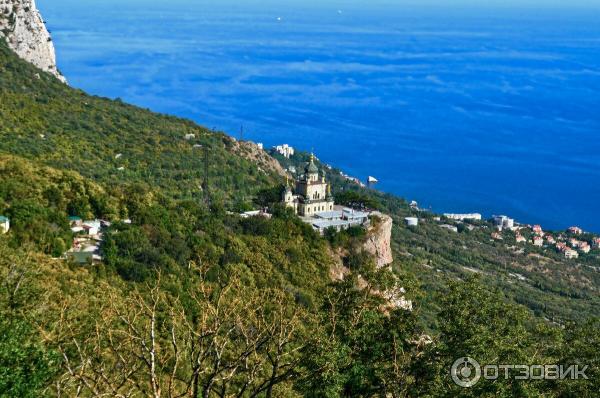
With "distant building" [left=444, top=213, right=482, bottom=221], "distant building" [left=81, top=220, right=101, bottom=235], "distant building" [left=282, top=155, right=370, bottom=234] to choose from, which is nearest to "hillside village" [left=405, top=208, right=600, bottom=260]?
"distant building" [left=444, top=213, right=482, bottom=221]

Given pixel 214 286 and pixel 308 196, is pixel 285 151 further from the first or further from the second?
pixel 214 286

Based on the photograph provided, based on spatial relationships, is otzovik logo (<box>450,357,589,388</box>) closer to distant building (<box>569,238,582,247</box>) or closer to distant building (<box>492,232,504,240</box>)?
distant building (<box>492,232,504,240</box>)

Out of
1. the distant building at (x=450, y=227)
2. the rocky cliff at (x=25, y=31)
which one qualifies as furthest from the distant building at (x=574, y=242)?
the rocky cliff at (x=25, y=31)

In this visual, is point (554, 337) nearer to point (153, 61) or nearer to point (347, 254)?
point (347, 254)

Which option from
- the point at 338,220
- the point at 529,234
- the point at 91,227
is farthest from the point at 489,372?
the point at 529,234

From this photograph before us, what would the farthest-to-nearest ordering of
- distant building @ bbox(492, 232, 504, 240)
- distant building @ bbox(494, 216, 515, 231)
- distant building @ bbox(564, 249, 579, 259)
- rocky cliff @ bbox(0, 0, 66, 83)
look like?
distant building @ bbox(494, 216, 515, 231) < distant building @ bbox(492, 232, 504, 240) < distant building @ bbox(564, 249, 579, 259) < rocky cliff @ bbox(0, 0, 66, 83)

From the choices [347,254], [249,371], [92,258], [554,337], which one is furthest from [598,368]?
[347,254]
